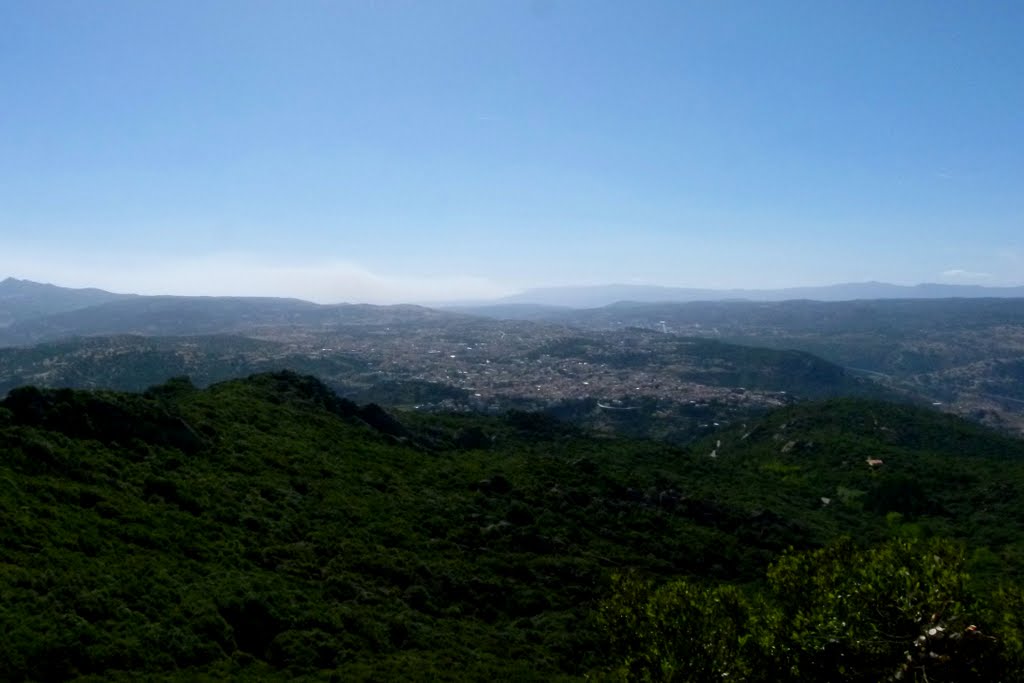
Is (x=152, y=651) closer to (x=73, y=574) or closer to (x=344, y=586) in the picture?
(x=73, y=574)

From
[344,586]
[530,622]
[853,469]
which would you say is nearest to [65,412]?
[344,586]

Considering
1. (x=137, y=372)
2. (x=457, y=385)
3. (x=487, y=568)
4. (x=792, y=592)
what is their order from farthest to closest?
(x=457, y=385), (x=137, y=372), (x=487, y=568), (x=792, y=592)

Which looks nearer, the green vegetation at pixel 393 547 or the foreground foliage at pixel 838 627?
the foreground foliage at pixel 838 627

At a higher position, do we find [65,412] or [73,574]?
[65,412]

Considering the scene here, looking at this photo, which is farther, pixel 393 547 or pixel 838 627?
pixel 393 547

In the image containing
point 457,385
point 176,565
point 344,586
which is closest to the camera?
point 176,565

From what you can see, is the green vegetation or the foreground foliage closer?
the foreground foliage

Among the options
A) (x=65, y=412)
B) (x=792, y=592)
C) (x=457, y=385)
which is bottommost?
(x=457, y=385)

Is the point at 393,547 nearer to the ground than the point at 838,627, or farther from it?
nearer to the ground
